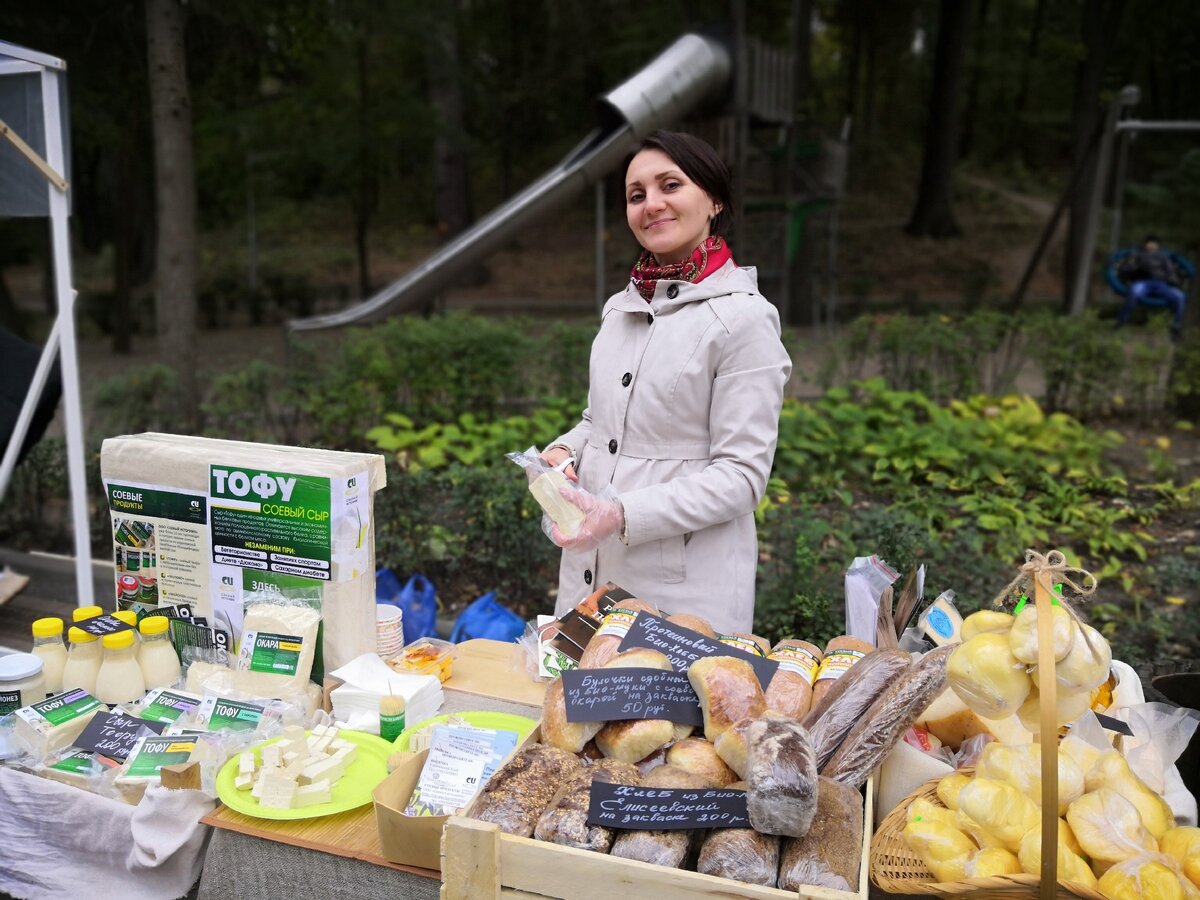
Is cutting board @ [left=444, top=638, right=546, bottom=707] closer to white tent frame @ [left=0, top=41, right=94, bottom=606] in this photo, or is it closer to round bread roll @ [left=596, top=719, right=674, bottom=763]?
round bread roll @ [left=596, top=719, right=674, bottom=763]

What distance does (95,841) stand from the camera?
1.92 metres

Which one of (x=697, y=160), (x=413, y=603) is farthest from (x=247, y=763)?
(x=697, y=160)

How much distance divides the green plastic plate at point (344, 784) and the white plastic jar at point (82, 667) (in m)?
0.49

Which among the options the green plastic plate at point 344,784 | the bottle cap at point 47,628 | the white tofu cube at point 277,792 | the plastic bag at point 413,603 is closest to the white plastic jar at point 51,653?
the bottle cap at point 47,628

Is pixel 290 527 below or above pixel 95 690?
above

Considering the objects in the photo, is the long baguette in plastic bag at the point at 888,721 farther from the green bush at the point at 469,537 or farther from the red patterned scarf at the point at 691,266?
the green bush at the point at 469,537

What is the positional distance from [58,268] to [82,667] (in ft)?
4.75

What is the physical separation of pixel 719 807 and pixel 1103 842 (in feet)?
1.96

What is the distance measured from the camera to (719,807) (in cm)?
147

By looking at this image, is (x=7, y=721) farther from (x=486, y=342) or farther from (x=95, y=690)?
(x=486, y=342)

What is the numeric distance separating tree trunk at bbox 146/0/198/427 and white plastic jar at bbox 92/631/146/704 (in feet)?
14.4

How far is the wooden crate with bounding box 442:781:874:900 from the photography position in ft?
4.57

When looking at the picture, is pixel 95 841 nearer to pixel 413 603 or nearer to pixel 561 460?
pixel 561 460

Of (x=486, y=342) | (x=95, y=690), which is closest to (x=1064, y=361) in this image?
(x=486, y=342)
